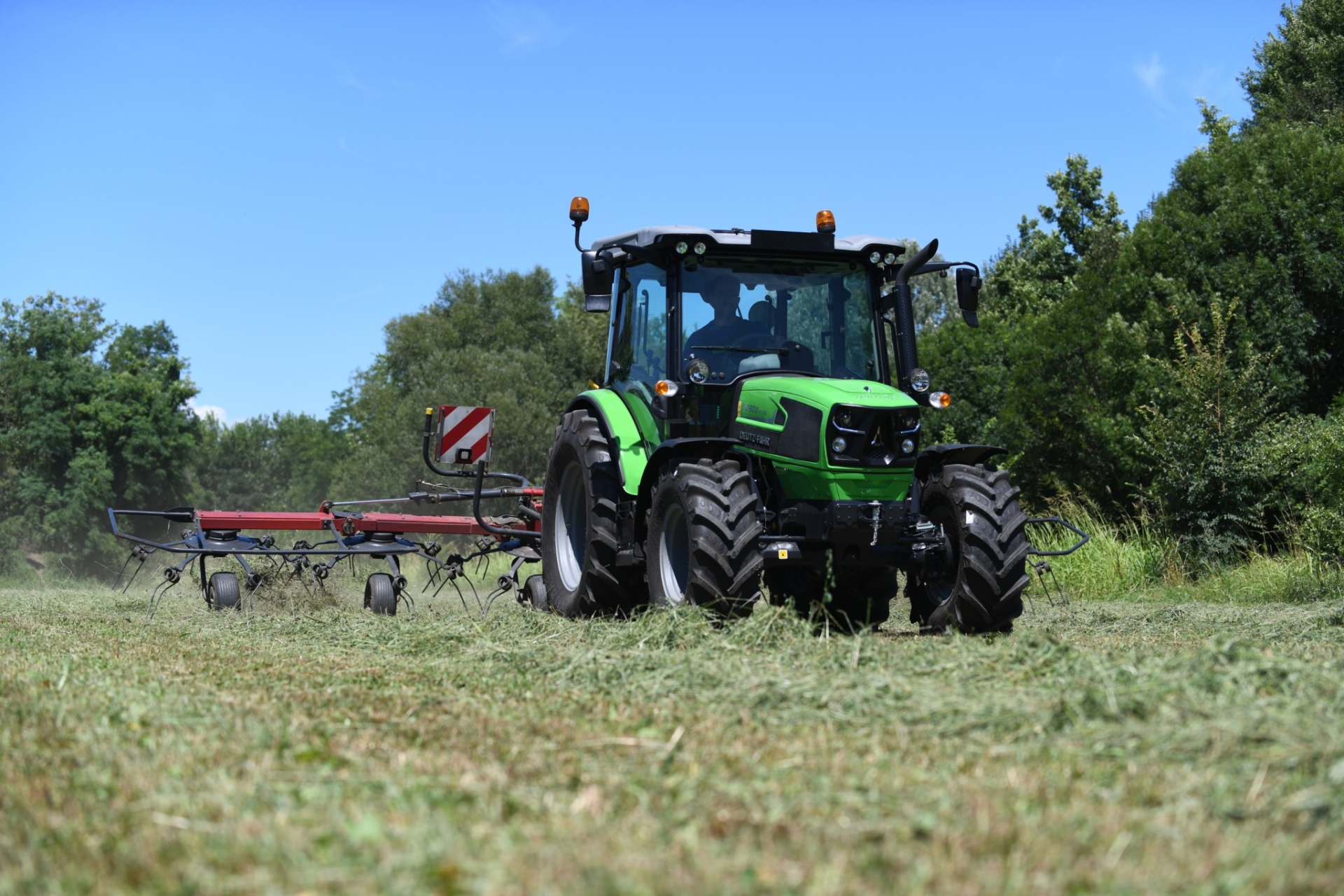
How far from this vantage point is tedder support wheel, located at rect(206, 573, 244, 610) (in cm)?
1148

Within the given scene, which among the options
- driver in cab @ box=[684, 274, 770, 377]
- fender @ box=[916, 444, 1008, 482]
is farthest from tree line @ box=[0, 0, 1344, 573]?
driver in cab @ box=[684, 274, 770, 377]

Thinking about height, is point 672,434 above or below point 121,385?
below

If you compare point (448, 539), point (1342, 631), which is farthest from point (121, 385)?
point (1342, 631)

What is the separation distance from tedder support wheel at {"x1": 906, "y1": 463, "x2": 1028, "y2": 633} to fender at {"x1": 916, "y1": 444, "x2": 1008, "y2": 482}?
0.17 m

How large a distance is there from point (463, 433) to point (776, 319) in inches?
184

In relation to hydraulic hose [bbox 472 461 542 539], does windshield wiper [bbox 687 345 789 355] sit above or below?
above

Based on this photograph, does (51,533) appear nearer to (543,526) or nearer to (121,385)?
(121,385)

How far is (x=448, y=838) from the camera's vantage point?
3070 millimetres

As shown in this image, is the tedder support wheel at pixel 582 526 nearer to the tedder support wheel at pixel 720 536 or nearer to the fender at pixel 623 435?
the fender at pixel 623 435

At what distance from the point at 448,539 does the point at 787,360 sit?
35541mm

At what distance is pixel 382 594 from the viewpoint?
1164cm

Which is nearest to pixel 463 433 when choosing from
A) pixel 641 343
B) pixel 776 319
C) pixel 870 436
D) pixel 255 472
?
pixel 641 343

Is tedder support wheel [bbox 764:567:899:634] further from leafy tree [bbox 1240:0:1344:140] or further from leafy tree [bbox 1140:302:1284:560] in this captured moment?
leafy tree [bbox 1240:0:1344:140]

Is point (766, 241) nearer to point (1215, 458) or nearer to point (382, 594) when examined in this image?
point (382, 594)
